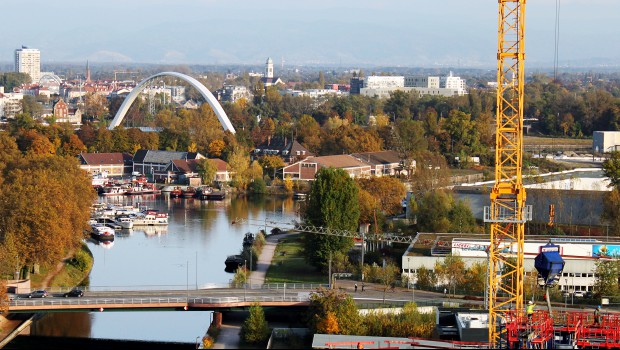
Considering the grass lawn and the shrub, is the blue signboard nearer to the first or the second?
the grass lawn

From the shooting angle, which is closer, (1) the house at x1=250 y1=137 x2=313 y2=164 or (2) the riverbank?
(2) the riverbank

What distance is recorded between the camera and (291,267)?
74.4 feet

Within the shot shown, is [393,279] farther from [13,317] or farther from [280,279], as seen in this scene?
[13,317]

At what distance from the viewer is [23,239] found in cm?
2081

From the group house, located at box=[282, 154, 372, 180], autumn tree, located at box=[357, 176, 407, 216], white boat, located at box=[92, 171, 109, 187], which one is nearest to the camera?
autumn tree, located at box=[357, 176, 407, 216]

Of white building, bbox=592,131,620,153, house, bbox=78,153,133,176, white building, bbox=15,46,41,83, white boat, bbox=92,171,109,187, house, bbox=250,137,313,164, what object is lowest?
white boat, bbox=92,171,109,187

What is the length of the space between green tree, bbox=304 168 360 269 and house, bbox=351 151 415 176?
50.8ft

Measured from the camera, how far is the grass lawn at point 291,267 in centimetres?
2139

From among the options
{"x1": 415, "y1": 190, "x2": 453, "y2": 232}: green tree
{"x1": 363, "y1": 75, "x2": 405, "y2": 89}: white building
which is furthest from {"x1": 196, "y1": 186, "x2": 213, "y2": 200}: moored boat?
{"x1": 363, "y1": 75, "x2": 405, "y2": 89}: white building

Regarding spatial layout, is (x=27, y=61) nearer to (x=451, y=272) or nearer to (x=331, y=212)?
(x=331, y=212)

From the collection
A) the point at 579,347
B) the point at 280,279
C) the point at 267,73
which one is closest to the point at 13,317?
the point at 280,279

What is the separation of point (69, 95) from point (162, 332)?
64080 millimetres

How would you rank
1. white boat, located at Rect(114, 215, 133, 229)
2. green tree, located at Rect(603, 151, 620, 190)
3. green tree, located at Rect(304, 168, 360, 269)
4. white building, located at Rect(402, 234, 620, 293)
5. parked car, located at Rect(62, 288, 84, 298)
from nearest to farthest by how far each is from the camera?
parked car, located at Rect(62, 288, 84, 298) < white building, located at Rect(402, 234, 620, 293) < green tree, located at Rect(304, 168, 360, 269) < green tree, located at Rect(603, 151, 620, 190) < white boat, located at Rect(114, 215, 133, 229)

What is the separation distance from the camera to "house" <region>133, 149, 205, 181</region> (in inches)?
1549
